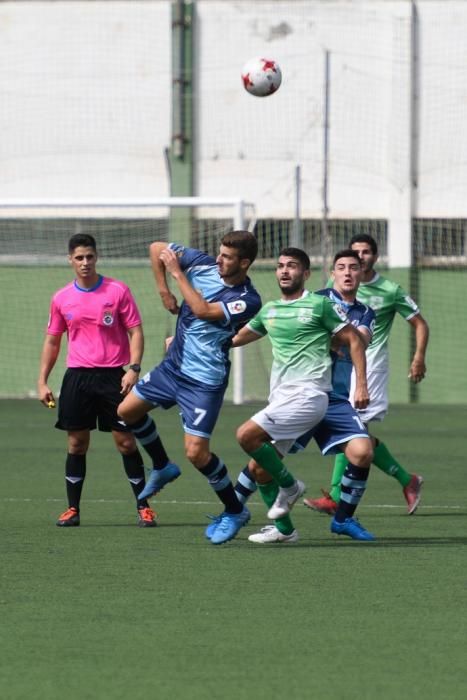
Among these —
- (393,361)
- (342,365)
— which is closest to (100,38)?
(393,361)

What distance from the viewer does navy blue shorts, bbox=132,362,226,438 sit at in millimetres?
7672

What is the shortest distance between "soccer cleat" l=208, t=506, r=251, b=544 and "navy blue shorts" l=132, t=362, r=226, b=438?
49 cm

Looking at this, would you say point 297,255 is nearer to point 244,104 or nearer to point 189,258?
point 189,258

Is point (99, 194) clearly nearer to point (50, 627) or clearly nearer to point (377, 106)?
point (377, 106)

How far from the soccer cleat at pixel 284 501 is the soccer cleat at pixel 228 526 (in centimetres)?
17

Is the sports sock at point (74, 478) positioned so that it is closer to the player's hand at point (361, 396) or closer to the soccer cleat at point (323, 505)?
the soccer cleat at point (323, 505)

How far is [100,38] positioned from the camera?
21.8 metres

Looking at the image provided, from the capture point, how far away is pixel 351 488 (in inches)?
307

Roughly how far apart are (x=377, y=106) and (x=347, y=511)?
47.9 feet

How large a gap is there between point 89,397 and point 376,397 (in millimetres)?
2269

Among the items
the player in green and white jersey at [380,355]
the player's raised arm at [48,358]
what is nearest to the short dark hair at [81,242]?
the player's raised arm at [48,358]

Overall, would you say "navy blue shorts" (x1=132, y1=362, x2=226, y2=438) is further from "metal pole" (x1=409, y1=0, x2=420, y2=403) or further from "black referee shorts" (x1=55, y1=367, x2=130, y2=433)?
"metal pole" (x1=409, y1=0, x2=420, y2=403)

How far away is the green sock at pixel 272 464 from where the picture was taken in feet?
25.1

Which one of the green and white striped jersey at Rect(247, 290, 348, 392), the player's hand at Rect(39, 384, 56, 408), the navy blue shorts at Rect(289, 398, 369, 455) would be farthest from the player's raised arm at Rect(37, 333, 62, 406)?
the navy blue shorts at Rect(289, 398, 369, 455)
